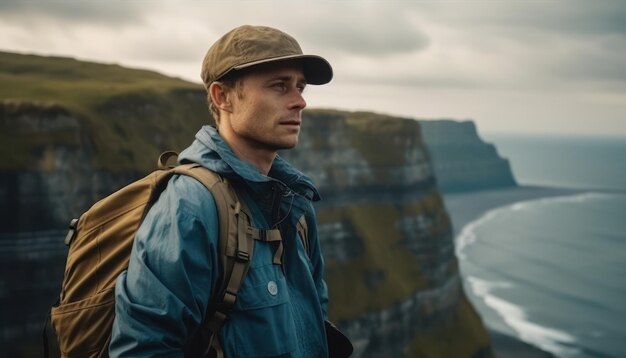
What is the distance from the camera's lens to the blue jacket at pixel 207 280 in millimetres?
3840

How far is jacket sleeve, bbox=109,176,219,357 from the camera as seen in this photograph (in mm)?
3812

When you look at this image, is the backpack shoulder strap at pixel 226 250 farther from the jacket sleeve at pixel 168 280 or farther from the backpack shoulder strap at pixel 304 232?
the backpack shoulder strap at pixel 304 232

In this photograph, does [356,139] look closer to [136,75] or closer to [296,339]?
[136,75]

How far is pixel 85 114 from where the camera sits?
177ft

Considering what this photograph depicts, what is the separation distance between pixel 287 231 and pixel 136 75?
271 ft

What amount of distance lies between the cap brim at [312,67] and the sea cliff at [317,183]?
47325mm

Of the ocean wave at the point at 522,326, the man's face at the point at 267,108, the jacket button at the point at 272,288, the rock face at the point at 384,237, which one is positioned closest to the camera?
the jacket button at the point at 272,288

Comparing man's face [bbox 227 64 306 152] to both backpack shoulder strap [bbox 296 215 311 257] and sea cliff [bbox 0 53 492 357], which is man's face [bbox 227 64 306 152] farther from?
sea cliff [bbox 0 53 492 357]

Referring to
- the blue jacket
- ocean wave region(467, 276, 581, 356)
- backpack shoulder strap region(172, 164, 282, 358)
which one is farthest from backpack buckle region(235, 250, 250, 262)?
ocean wave region(467, 276, 581, 356)

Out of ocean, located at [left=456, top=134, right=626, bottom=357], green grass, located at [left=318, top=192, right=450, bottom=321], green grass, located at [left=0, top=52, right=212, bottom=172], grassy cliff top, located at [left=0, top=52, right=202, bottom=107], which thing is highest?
grassy cliff top, located at [left=0, top=52, right=202, bottom=107]

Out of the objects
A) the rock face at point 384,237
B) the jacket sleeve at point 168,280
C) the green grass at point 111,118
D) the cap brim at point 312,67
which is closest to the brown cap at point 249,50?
the cap brim at point 312,67

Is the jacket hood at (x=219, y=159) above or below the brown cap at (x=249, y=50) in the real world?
below

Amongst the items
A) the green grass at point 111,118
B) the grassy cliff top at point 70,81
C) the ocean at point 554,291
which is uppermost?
the grassy cliff top at point 70,81

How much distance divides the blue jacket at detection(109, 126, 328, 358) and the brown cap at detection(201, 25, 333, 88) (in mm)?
500
